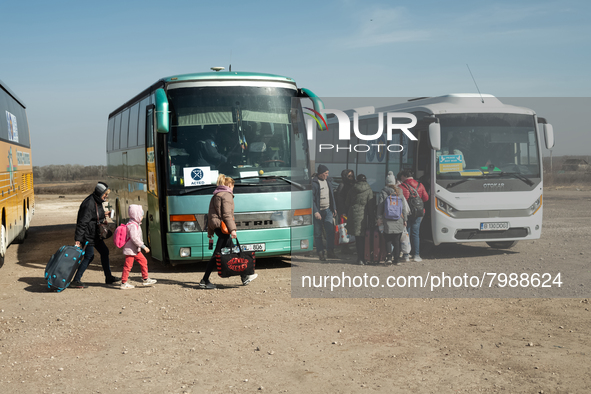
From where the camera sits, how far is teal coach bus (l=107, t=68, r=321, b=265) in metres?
10.2

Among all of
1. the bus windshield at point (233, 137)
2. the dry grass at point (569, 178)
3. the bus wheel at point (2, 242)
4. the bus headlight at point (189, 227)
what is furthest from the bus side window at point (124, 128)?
the dry grass at point (569, 178)

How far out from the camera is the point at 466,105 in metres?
12.2

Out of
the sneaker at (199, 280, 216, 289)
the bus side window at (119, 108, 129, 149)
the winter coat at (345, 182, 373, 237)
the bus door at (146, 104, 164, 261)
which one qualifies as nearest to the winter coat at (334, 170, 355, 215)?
the winter coat at (345, 182, 373, 237)

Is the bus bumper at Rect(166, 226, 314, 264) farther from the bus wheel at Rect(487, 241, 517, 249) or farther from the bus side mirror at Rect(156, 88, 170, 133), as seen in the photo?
the bus wheel at Rect(487, 241, 517, 249)

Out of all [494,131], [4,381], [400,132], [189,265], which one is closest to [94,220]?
[189,265]

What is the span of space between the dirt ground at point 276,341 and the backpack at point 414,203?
9.81 ft

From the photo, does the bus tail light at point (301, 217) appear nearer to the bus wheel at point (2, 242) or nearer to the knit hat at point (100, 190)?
the knit hat at point (100, 190)

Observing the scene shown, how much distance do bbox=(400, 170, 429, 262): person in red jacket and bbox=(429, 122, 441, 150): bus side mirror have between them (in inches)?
29.4

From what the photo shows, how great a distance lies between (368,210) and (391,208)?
1.43 feet

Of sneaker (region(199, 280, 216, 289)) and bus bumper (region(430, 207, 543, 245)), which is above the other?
bus bumper (region(430, 207, 543, 245))

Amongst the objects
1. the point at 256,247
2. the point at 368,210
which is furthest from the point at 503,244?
the point at 256,247

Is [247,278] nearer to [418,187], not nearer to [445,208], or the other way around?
Answer: [418,187]

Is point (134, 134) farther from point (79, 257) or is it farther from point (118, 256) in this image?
point (79, 257)

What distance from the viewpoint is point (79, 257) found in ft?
30.9
